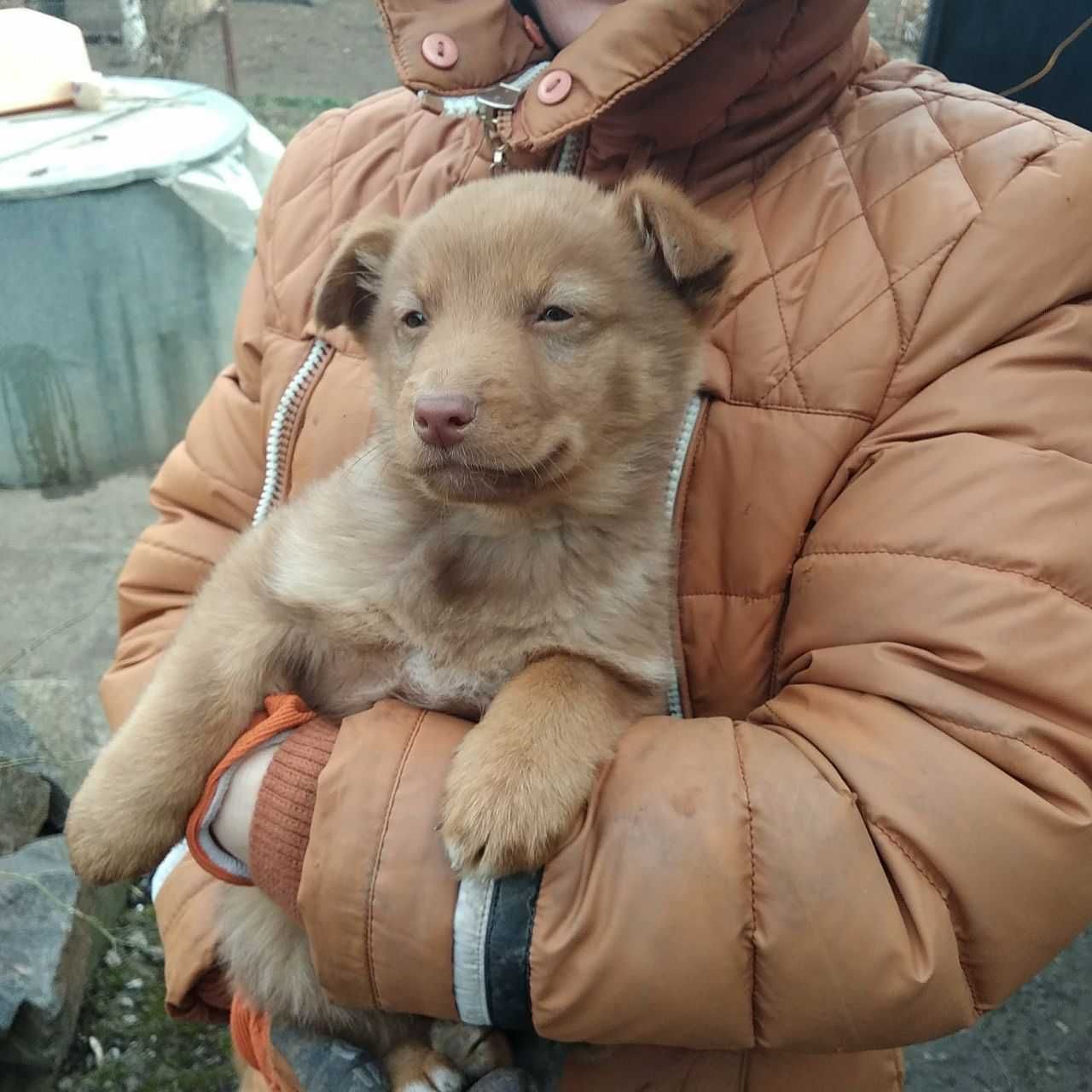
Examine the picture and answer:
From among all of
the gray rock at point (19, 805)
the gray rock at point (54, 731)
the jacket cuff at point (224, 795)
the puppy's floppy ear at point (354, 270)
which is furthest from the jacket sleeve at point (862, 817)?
the gray rock at point (54, 731)

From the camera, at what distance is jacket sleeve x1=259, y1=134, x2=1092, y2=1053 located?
1.44 meters

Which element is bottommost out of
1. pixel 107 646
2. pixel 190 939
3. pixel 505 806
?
pixel 107 646

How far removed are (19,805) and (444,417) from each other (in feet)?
8.79

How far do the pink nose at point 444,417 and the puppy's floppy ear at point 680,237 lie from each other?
434mm

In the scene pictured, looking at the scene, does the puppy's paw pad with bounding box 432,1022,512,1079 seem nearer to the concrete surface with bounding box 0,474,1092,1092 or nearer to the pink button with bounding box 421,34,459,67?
the pink button with bounding box 421,34,459,67

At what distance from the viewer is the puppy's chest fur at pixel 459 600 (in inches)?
76.0

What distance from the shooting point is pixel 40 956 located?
A: 3154mm

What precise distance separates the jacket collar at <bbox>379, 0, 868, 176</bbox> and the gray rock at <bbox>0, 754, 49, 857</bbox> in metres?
2.70

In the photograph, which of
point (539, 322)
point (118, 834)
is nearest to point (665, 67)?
point (539, 322)

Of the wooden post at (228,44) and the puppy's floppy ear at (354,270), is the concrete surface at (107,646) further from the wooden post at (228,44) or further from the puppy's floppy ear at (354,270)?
the wooden post at (228,44)

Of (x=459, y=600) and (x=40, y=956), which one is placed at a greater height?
(x=459, y=600)

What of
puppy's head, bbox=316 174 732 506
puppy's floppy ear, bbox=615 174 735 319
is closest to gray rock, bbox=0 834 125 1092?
puppy's head, bbox=316 174 732 506

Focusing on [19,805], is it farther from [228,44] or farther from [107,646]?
[228,44]

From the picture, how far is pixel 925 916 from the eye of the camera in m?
1.43
